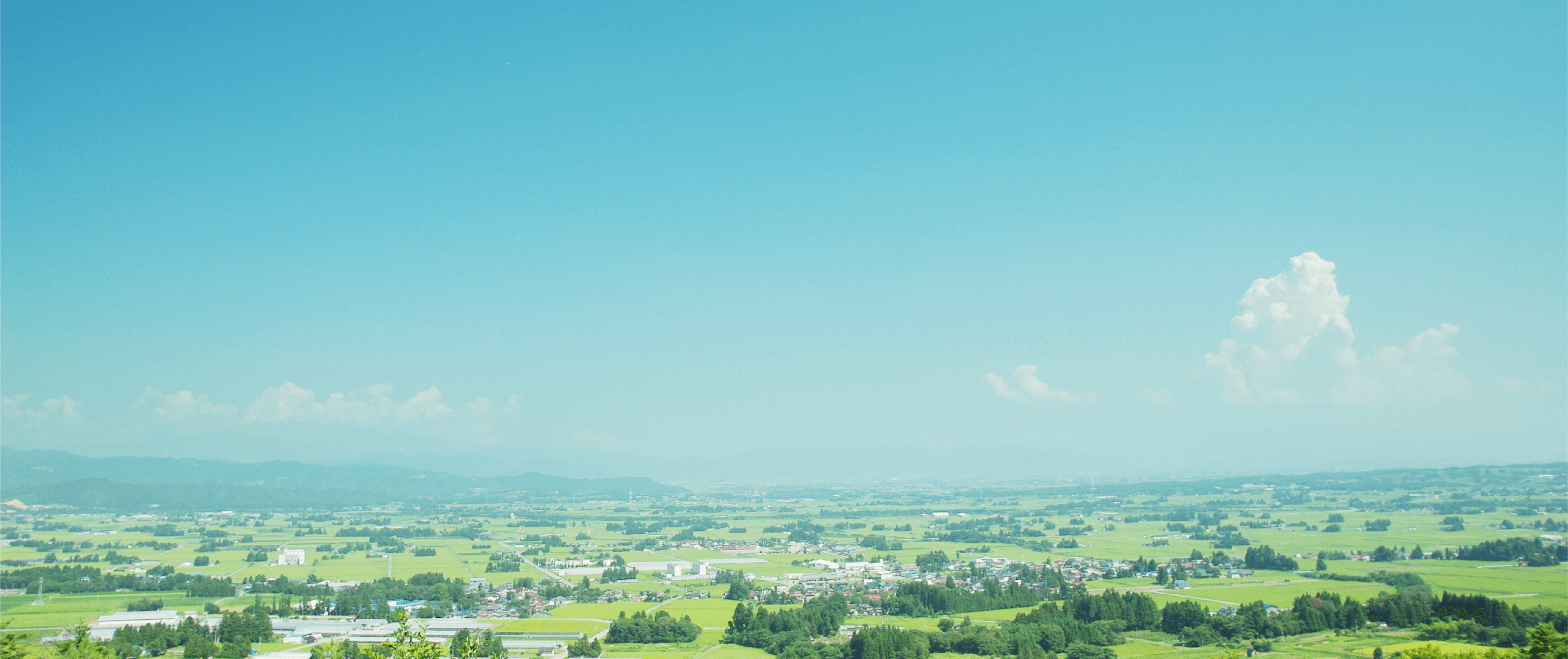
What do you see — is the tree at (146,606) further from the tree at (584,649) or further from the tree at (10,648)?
the tree at (584,649)

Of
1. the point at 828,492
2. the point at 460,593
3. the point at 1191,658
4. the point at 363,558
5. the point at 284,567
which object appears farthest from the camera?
the point at 828,492

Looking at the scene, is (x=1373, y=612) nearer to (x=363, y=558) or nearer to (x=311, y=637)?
(x=311, y=637)

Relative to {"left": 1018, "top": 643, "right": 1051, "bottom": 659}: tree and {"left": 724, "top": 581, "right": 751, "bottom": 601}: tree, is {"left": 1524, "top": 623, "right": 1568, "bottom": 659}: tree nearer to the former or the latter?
{"left": 1018, "top": 643, "right": 1051, "bottom": 659}: tree

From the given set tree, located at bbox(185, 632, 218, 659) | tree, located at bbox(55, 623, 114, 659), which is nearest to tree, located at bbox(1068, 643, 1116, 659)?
tree, located at bbox(55, 623, 114, 659)

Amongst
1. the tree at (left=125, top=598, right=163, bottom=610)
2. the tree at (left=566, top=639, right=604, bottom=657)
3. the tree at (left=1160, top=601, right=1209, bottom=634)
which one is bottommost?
the tree at (left=125, top=598, right=163, bottom=610)

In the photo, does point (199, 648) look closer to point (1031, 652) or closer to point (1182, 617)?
point (1031, 652)

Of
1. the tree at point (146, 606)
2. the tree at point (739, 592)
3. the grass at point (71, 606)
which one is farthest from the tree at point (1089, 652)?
the tree at point (146, 606)

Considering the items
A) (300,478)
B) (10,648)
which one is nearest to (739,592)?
(10,648)

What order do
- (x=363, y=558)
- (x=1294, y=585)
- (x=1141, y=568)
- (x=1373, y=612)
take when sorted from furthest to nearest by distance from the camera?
(x=363, y=558) < (x=1141, y=568) < (x=1294, y=585) < (x=1373, y=612)

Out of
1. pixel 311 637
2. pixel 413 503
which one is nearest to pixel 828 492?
pixel 413 503
